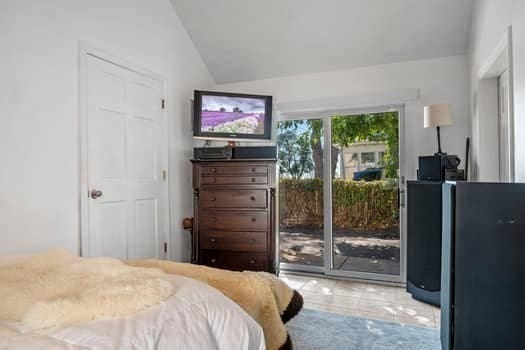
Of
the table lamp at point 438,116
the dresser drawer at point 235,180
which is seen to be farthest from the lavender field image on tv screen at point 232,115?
the table lamp at point 438,116

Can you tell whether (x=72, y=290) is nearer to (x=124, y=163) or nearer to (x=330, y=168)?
(x=124, y=163)

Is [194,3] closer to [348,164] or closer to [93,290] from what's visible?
[348,164]

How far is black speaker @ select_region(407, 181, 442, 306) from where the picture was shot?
2697mm

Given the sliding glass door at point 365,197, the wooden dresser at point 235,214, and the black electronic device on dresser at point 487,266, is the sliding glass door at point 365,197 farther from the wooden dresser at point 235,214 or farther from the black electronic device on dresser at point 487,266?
the black electronic device on dresser at point 487,266

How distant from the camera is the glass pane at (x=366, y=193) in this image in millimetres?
3438

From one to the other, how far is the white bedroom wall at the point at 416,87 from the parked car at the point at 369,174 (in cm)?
30

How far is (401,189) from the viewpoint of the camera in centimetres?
335

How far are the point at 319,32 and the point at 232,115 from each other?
120cm

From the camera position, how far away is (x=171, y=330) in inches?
33.8

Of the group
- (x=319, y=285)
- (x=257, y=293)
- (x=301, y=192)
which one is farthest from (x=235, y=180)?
(x=257, y=293)

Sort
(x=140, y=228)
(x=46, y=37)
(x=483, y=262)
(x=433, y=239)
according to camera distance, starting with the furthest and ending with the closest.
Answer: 1. (x=140, y=228)
2. (x=433, y=239)
3. (x=46, y=37)
4. (x=483, y=262)

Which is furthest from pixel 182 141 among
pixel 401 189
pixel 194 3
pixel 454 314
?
pixel 454 314

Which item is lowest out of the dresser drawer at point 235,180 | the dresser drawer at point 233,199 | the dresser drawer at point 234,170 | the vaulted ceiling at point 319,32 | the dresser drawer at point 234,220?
the dresser drawer at point 234,220

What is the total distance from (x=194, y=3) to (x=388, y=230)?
3072 millimetres
